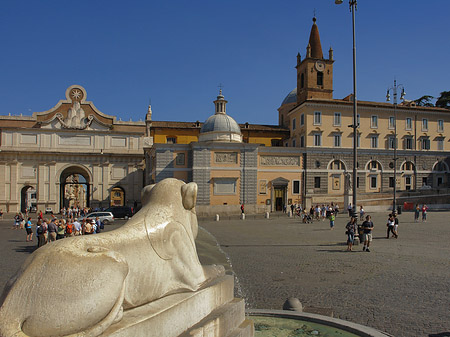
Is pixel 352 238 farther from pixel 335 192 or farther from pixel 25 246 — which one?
pixel 335 192

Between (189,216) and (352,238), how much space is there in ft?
38.9

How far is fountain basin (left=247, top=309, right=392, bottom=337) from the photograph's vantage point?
5.09 m

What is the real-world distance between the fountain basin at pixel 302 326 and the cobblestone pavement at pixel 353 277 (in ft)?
3.35

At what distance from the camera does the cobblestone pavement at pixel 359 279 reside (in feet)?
21.5

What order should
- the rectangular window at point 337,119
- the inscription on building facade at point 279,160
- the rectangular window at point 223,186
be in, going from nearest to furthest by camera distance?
the rectangular window at point 223,186, the inscription on building facade at point 279,160, the rectangular window at point 337,119

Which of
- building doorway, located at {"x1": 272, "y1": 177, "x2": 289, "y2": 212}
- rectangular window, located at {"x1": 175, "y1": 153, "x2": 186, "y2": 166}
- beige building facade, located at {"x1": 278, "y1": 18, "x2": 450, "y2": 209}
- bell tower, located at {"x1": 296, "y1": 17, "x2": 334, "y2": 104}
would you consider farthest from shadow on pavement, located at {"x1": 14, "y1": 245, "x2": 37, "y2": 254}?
bell tower, located at {"x1": 296, "y1": 17, "x2": 334, "y2": 104}

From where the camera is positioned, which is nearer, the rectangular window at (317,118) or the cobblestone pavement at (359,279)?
the cobblestone pavement at (359,279)

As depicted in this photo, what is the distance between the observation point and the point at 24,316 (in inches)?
110

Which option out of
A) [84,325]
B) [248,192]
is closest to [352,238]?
[84,325]

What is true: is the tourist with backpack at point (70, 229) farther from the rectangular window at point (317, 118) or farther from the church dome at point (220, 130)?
the rectangular window at point (317, 118)

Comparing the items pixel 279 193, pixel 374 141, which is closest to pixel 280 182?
pixel 279 193

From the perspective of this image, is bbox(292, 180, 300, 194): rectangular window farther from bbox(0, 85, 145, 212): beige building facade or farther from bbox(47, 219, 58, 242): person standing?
bbox(47, 219, 58, 242): person standing

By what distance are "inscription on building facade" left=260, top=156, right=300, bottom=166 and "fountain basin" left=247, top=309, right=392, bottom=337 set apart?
1257 inches

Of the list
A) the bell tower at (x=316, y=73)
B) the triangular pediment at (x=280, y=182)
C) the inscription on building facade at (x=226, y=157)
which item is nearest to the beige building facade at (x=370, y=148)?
the bell tower at (x=316, y=73)
